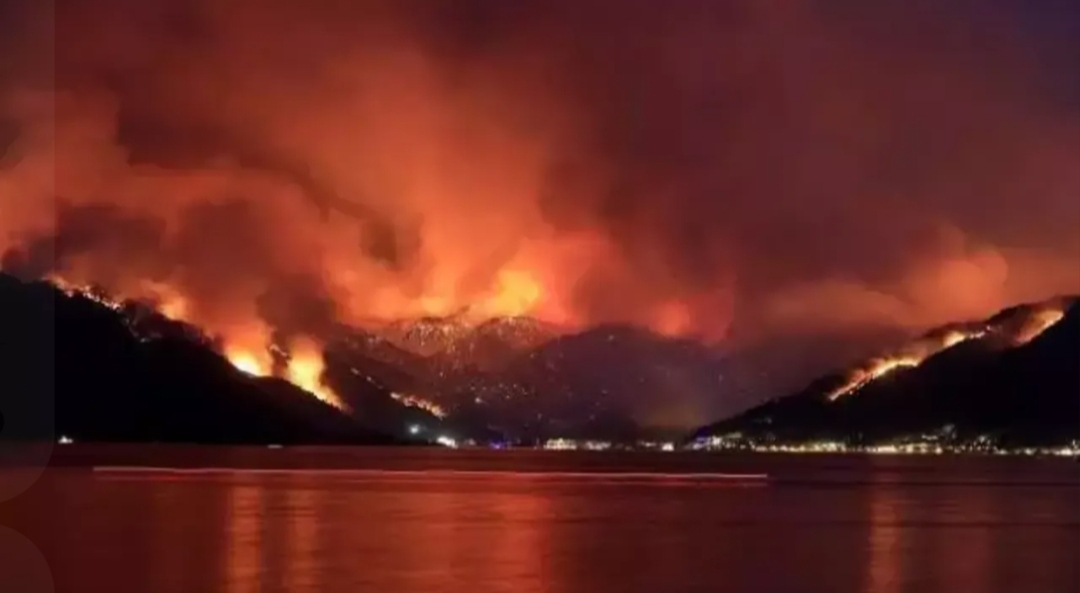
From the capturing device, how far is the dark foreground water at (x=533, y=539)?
37656mm

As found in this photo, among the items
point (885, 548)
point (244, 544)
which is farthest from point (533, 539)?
point (885, 548)

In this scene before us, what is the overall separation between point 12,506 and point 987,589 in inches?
1572

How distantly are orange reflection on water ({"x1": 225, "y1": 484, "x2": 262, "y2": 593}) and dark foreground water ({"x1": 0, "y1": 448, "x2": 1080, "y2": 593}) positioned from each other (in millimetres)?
85

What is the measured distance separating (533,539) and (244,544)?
9083mm

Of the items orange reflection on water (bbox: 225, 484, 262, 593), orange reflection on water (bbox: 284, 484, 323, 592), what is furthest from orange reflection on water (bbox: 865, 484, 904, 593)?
orange reflection on water (bbox: 225, 484, 262, 593)

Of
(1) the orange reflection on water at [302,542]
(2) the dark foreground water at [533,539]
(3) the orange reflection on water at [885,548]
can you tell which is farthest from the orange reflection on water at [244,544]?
(3) the orange reflection on water at [885,548]

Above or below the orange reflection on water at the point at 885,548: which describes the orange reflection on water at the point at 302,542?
above

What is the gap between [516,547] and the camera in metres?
46.9

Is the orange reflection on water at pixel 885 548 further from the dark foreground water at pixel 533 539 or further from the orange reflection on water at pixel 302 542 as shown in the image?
the orange reflection on water at pixel 302 542

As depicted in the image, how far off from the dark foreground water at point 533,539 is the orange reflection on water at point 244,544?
85mm

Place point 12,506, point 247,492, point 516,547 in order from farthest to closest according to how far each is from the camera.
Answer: point 247,492
point 12,506
point 516,547

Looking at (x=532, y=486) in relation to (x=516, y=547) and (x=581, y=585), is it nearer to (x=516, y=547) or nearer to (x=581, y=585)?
(x=516, y=547)

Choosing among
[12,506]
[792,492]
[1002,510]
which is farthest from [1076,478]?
[12,506]

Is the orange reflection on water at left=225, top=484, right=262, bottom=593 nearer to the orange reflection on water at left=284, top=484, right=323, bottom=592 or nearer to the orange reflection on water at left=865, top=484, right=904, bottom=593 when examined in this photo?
the orange reflection on water at left=284, top=484, right=323, bottom=592
